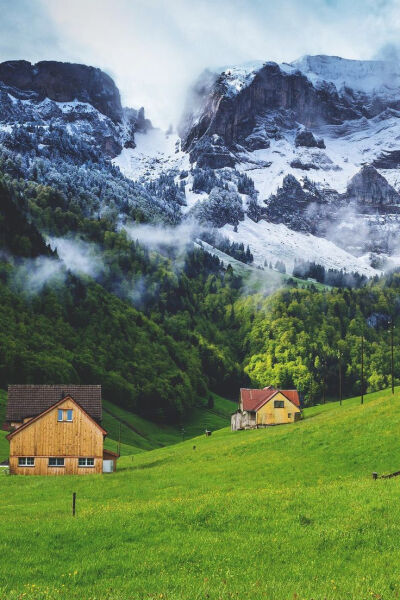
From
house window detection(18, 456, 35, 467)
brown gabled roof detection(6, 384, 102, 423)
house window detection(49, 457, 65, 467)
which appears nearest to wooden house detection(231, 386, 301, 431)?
brown gabled roof detection(6, 384, 102, 423)

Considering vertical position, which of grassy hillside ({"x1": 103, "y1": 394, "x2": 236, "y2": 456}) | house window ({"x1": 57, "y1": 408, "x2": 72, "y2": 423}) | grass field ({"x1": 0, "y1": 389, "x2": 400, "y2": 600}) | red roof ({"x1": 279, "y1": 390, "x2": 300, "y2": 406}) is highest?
red roof ({"x1": 279, "y1": 390, "x2": 300, "y2": 406})

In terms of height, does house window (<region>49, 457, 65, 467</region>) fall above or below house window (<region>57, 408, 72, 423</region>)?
below

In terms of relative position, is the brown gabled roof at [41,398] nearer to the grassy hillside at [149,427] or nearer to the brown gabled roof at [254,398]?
the grassy hillside at [149,427]

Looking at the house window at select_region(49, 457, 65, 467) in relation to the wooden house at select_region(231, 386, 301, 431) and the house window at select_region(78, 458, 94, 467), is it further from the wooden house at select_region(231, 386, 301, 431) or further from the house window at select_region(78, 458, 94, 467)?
the wooden house at select_region(231, 386, 301, 431)

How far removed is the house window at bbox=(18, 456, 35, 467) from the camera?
6644 centimetres

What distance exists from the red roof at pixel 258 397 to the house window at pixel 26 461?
165 feet

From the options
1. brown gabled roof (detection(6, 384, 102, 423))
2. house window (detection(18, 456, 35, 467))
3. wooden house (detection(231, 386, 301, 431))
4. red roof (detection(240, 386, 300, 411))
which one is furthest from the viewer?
red roof (detection(240, 386, 300, 411))

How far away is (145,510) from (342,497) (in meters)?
9.01

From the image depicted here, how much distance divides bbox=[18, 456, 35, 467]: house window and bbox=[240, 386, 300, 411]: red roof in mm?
50375

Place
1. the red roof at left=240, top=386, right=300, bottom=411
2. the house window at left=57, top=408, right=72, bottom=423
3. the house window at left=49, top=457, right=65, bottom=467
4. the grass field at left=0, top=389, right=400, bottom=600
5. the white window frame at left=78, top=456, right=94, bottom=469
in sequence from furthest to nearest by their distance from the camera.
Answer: the red roof at left=240, top=386, right=300, bottom=411, the house window at left=57, top=408, right=72, bottom=423, the white window frame at left=78, top=456, right=94, bottom=469, the house window at left=49, top=457, right=65, bottom=467, the grass field at left=0, top=389, right=400, bottom=600

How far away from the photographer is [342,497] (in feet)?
88.0

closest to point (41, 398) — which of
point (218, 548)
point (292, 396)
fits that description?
point (292, 396)

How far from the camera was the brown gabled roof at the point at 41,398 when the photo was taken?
72.6 metres

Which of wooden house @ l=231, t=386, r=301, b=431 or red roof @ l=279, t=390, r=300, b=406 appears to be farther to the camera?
red roof @ l=279, t=390, r=300, b=406
